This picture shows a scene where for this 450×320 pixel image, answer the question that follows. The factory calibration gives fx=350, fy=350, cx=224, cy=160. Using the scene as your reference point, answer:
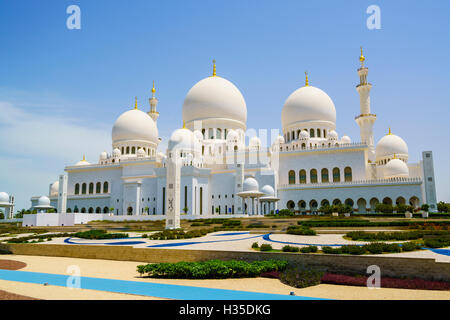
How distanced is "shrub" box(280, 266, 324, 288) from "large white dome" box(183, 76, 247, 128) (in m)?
36.9

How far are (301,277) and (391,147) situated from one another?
39.9 meters

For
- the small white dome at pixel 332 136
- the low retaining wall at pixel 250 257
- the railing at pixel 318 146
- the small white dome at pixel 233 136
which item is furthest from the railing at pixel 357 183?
the low retaining wall at pixel 250 257

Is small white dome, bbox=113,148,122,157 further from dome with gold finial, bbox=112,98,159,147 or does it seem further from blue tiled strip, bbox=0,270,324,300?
blue tiled strip, bbox=0,270,324,300

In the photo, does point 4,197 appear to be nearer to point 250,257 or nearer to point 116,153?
point 116,153

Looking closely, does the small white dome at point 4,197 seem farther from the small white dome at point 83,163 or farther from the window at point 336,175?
the window at point 336,175

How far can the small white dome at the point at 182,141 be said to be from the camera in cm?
3997

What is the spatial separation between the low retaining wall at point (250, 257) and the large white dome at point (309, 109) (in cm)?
3451

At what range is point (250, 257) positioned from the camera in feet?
35.8

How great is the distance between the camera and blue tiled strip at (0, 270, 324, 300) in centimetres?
703

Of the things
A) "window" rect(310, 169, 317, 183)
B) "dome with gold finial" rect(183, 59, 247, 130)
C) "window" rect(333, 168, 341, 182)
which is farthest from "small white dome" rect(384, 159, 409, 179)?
"dome with gold finial" rect(183, 59, 247, 130)

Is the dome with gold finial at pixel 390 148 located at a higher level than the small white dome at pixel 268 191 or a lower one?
higher

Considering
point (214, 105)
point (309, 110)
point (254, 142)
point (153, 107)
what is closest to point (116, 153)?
point (153, 107)
